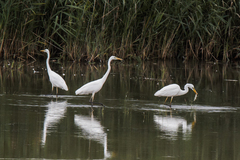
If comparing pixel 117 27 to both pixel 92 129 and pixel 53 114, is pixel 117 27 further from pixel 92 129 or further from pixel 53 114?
pixel 92 129

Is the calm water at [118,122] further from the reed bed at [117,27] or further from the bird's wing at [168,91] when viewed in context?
the reed bed at [117,27]

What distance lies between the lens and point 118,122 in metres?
6.92

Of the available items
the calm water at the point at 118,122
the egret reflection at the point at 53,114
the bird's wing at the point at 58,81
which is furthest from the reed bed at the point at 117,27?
the egret reflection at the point at 53,114

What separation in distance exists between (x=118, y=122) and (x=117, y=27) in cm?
909

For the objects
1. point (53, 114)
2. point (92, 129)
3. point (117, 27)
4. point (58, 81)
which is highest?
point (117, 27)

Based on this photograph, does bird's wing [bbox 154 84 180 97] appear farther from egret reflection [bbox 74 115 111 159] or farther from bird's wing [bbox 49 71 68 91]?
bird's wing [bbox 49 71 68 91]

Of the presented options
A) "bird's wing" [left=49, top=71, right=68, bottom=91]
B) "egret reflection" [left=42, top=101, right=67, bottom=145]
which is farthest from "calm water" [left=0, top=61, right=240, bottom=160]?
"bird's wing" [left=49, top=71, right=68, bottom=91]

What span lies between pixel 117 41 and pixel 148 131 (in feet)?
33.2

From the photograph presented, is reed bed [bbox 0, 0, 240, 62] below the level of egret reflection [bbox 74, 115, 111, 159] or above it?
above

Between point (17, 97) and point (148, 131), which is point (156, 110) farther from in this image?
point (17, 97)

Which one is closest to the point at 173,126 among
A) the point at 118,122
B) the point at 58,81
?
the point at 118,122

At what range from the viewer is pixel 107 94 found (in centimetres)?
980

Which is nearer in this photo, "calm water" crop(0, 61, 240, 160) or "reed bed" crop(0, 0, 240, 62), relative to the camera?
"calm water" crop(0, 61, 240, 160)

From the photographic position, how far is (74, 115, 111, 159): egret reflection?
5709 millimetres
